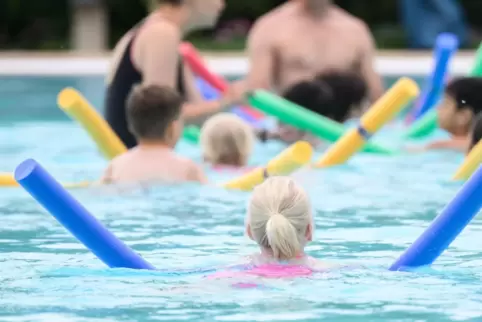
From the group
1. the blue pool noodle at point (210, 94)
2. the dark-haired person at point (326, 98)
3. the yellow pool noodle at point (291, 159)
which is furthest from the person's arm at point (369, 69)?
the yellow pool noodle at point (291, 159)

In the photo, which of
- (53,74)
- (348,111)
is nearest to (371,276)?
(348,111)

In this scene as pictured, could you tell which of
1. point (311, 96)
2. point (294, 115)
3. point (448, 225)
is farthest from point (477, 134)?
point (448, 225)

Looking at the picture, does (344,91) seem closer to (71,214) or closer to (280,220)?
(280,220)

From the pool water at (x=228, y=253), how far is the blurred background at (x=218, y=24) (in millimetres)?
9340

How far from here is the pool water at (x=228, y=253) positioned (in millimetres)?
3934

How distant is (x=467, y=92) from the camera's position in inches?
309

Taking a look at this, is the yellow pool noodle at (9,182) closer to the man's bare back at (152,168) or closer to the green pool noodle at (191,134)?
the man's bare back at (152,168)

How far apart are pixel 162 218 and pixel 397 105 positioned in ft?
5.51

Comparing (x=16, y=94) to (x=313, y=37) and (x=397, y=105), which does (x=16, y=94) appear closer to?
(x=313, y=37)

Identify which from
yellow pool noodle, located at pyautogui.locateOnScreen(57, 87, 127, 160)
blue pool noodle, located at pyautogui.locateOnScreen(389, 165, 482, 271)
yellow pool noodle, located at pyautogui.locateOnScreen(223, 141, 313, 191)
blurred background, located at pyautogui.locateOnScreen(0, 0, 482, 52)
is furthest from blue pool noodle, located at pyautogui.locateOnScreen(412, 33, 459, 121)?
blurred background, located at pyautogui.locateOnScreen(0, 0, 482, 52)

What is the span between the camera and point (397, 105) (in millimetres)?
6863

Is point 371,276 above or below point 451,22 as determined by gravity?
below

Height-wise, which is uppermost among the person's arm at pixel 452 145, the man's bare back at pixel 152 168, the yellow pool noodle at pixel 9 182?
the person's arm at pixel 452 145

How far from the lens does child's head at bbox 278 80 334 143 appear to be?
319 inches
